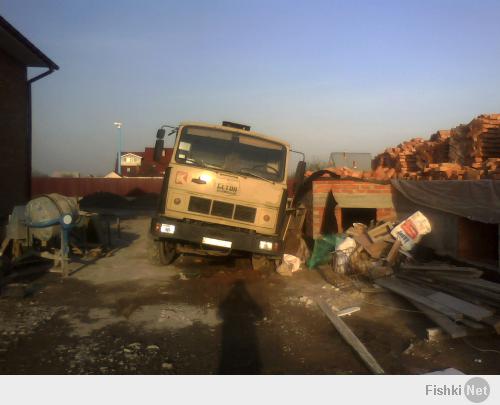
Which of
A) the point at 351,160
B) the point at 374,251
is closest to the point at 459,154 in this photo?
the point at 374,251

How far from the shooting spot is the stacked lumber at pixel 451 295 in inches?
199

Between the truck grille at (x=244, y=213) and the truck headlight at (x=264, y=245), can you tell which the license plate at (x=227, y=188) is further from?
the truck headlight at (x=264, y=245)

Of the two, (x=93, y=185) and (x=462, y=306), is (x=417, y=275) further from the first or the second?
(x=93, y=185)

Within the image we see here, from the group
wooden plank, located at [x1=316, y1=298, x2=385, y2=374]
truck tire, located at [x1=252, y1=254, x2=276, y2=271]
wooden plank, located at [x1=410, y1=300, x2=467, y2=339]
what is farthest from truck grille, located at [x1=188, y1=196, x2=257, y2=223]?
wooden plank, located at [x1=410, y1=300, x2=467, y2=339]

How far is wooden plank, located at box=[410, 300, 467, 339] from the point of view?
487 cm

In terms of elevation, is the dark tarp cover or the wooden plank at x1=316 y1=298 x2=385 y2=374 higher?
the dark tarp cover

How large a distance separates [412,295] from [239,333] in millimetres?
2724

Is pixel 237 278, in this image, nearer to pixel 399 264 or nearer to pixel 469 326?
pixel 399 264

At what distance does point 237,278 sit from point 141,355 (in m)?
3.65

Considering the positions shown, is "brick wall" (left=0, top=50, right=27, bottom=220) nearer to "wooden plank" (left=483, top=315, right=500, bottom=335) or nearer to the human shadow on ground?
the human shadow on ground

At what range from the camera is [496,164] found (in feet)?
28.8

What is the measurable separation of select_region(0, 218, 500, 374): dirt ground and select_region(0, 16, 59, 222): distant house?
18.8 ft

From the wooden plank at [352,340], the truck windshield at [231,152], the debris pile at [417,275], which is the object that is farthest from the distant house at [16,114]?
the wooden plank at [352,340]

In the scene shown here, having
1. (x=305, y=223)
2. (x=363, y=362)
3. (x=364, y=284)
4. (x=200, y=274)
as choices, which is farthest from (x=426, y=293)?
(x=305, y=223)
